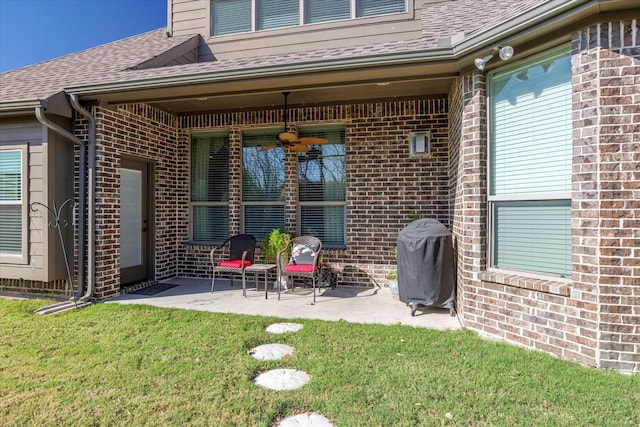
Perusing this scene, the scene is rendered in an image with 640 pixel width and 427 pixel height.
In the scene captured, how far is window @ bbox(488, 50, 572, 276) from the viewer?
317 cm

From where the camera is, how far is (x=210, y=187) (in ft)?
22.1

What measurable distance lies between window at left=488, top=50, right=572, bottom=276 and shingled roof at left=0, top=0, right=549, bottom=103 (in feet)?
2.14

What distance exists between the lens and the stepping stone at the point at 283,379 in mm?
2674

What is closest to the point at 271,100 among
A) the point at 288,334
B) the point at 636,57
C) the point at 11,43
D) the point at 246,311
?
the point at 246,311

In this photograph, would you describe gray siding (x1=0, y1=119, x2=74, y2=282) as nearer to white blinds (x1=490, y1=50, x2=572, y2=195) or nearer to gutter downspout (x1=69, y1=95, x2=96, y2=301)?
gutter downspout (x1=69, y1=95, x2=96, y2=301)

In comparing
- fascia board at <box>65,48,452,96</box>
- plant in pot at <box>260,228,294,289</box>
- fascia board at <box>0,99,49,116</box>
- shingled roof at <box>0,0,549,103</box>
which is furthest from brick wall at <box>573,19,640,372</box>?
fascia board at <box>0,99,49,116</box>

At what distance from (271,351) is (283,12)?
18.2ft

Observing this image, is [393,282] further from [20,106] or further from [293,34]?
[20,106]

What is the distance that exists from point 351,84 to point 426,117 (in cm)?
174

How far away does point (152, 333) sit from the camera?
3740 millimetres

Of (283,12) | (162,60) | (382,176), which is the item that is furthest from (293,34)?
(382,176)

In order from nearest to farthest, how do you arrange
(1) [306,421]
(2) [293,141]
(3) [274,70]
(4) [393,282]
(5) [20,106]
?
(1) [306,421]
(3) [274,70]
(5) [20,106]
(4) [393,282]
(2) [293,141]

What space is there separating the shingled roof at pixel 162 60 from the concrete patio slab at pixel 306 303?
290 centimetres

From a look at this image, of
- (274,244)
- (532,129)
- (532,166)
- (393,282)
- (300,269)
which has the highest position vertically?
(532,129)
